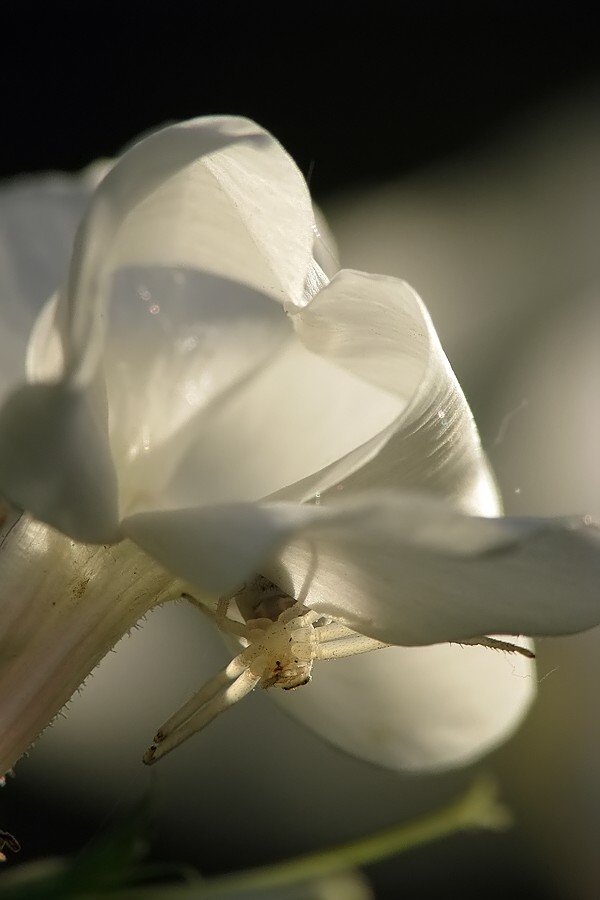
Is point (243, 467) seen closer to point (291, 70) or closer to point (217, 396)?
point (217, 396)

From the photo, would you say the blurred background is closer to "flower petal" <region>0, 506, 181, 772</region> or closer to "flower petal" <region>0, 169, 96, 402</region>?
"flower petal" <region>0, 169, 96, 402</region>

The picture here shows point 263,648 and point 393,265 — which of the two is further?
point 393,265

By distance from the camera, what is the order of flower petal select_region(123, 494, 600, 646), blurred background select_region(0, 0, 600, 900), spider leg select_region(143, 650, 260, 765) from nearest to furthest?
flower petal select_region(123, 494, 600, 646) < spider leg select_region(143, 650, 260, 765) < blurred background select_region(0, 0, 600, 900)

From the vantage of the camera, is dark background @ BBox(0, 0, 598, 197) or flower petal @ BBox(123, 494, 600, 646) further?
dark background @ BBox(0, 0, 598, 197)

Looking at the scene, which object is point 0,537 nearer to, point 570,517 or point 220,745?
point 570,517

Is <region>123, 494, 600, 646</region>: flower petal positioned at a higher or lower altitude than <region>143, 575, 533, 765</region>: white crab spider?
higher

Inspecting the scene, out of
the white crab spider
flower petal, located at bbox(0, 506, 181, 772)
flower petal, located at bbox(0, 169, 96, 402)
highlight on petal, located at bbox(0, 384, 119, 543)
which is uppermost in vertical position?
highlight on petal, located at bbox(0, 384, 119, 543)

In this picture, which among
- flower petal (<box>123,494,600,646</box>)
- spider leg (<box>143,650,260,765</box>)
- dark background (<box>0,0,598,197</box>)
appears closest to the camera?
flower petal (<box>123,494,600,646</box>)

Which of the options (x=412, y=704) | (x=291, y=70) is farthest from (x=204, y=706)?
(x=291, y=70)

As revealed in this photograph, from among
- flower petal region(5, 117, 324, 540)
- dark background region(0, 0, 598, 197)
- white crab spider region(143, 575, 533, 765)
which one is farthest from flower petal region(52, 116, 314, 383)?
dark background region(0, 0, 598, 197)
